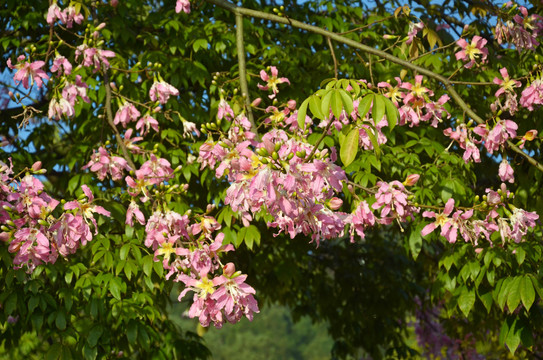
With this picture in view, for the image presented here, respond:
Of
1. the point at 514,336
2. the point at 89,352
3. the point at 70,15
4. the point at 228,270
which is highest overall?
the point at 70,15

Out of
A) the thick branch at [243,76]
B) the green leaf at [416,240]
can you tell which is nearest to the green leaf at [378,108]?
the thick branch at [243,76]

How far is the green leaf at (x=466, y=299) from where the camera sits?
4.02 m

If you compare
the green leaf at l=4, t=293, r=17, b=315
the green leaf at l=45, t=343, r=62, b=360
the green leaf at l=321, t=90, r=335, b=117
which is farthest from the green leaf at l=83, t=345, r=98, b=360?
the green leaf at l=321, t=90, r=335, b=117

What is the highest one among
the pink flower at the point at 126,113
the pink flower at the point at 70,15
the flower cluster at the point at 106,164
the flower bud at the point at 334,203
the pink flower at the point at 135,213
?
the pink flower at the point at 70,15

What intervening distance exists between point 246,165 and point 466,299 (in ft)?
6.91

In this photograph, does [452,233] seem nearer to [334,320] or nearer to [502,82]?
[502,82]

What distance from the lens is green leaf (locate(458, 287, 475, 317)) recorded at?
4.02 meters

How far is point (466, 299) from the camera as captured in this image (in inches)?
159

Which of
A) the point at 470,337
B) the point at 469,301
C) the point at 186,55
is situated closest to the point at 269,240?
the point at 186,55

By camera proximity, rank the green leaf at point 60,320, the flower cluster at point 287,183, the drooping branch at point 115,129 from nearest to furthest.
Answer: the flower cluster at point 287,183 → the drooping branch at point 115,129 → the green leaf at point 60,320

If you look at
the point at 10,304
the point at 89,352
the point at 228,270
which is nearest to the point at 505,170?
the point at 228,270

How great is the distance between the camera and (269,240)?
5.63 meters

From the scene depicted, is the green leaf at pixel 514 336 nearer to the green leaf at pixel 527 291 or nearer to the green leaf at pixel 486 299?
the green leaf at pixel 486 299

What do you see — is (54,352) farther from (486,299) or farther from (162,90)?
(486,299)
